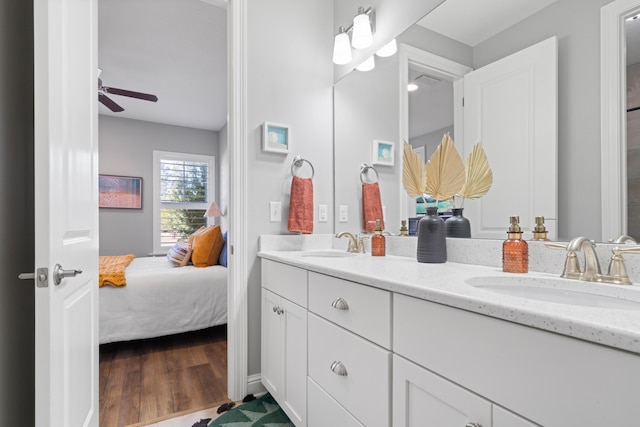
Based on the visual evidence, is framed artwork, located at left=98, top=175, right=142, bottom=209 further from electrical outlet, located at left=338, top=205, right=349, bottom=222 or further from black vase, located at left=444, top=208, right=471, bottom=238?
black vase, located at left=444, top=208, right=471, bottom=238

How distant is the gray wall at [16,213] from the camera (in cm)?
98

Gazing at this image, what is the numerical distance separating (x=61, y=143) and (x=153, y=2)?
195 cm

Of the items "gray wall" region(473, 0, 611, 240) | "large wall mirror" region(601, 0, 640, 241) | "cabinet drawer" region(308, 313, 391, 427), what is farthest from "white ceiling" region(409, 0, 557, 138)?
"cabinet drawer" region(308, 313, 391, 427)

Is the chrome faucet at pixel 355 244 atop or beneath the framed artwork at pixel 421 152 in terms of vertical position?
beneath

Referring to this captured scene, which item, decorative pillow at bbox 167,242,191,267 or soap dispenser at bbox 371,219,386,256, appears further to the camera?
decorative pillow at bbox 167,242,191,267

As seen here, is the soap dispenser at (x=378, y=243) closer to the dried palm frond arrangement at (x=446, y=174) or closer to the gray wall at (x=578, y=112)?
the dried palm frond arrangement at (x=446, y=174)

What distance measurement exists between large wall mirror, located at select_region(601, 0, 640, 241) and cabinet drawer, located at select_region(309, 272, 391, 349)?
0.67 meters

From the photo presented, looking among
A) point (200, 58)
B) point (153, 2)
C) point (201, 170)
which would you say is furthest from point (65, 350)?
point (201, 170)

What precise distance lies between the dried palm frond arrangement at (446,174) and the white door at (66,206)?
1328 millimetres

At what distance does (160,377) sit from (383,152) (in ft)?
6.65

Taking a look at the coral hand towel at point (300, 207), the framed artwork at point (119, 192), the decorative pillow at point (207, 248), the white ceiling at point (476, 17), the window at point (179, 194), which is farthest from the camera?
the window at point (179, 194)

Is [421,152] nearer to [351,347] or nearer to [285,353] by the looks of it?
[351,347]

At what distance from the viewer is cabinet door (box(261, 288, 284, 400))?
5.23 feet

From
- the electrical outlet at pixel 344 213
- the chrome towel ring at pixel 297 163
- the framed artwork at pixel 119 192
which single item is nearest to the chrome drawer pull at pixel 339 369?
the electrical outlet at pixel 344 213
